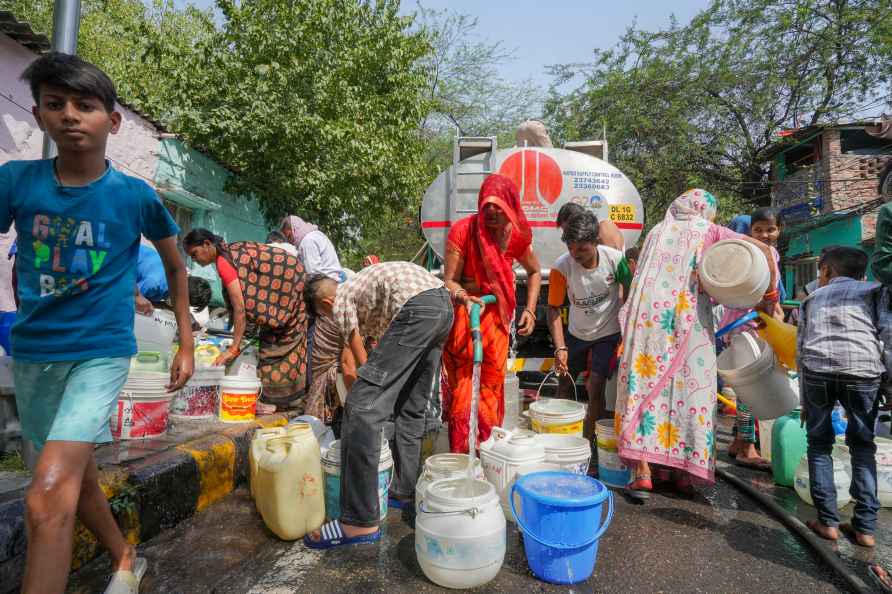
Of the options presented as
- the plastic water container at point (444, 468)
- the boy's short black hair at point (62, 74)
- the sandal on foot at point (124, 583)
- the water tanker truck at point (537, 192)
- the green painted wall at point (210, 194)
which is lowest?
the sandal on foot at point (124, 583)

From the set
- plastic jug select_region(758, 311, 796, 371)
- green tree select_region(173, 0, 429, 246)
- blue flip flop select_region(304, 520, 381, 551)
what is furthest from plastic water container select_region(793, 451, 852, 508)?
green tree select_region(173, 0, 429, 246)

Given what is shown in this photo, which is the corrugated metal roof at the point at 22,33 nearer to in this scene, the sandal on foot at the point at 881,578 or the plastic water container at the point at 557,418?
the plastic water container at the point at 557,418

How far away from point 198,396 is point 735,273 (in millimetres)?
3529

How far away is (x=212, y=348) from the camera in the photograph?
13.7 feet

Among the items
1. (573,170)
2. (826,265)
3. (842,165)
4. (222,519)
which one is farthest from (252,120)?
(842,165)

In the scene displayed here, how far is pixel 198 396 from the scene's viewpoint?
3.80 m

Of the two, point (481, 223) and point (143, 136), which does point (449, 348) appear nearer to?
point (481, 223)

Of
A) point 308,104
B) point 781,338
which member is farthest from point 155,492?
point 308,104

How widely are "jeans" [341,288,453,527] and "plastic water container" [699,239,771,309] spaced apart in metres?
1.58

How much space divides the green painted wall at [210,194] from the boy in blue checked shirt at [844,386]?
27.0 ft

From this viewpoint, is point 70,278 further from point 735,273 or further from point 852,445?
point 852,445

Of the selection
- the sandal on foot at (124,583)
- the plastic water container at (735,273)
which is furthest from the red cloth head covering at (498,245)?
the sandal on foot at (124,583)

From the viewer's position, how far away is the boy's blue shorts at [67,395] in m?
1.75

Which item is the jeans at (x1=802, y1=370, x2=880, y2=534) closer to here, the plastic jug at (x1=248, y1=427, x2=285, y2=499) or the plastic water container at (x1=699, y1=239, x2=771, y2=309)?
the plastic water container at (x1=699, y1=239, x2=771, y2=309)
